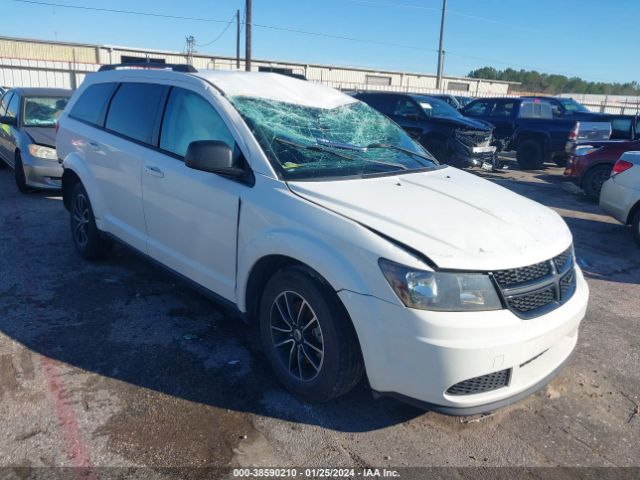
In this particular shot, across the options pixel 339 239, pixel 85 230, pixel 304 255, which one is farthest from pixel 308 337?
pixel 85 230

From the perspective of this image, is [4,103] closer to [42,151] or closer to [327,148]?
[42,151]

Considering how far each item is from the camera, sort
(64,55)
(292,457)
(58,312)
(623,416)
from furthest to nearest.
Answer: (64,55), (58,312), (623,416), (292,457)

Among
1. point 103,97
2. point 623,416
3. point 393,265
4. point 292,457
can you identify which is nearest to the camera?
point 393,265

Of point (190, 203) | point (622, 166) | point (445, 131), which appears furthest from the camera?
point (445, 131)

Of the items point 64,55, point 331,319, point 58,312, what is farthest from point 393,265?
point 64,55

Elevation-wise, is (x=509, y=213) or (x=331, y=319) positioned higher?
(x=509, y=213)

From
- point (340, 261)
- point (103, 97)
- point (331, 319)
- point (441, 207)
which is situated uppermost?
point (103, 97)

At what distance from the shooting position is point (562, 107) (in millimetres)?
15852

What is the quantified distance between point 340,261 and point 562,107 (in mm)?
15679

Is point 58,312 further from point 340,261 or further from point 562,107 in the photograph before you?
point 562,107

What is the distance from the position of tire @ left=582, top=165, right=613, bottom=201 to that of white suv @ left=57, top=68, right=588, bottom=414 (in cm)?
707

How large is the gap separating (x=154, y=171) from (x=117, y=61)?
39297mm

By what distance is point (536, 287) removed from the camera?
2.66 meters

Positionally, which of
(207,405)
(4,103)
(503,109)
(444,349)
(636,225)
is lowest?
(207,405)
